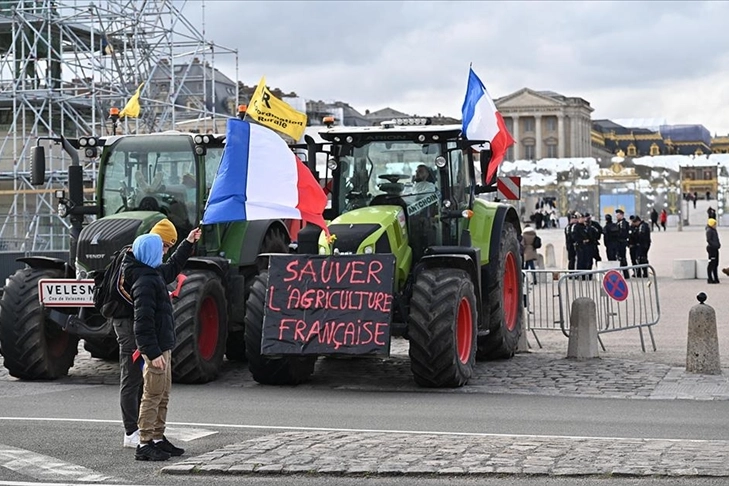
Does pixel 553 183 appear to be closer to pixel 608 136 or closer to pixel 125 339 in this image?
pixel 125 339

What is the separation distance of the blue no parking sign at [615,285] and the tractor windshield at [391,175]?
3877mm

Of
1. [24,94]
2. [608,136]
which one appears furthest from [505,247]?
[608,136]

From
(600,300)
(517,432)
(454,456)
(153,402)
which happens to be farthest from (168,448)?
(600,300)

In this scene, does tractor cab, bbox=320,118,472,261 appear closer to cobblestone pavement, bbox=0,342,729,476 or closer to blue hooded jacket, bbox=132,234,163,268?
cobblestone pavement, bbox=0,342,729,476

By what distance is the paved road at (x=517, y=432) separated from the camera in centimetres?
845

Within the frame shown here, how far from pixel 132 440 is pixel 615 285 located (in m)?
9.65

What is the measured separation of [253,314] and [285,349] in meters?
0.60

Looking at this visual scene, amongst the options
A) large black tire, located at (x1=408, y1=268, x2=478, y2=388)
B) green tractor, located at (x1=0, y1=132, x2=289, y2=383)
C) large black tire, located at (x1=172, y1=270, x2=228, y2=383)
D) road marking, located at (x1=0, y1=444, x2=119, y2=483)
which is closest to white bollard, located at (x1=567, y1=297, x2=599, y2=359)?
large black tire, located at (x1=408, y1=268, x2=478, y2=388)

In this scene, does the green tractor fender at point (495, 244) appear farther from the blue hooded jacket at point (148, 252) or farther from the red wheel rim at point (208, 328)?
the blue hooded jacket at point (148, 252)

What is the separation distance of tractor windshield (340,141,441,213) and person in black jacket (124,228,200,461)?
5772 millimetres

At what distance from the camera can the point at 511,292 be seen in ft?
56.5

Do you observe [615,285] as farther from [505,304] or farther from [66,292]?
[66,292]

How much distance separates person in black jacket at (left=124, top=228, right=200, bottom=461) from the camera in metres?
9.08

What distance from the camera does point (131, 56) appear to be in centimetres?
4572
